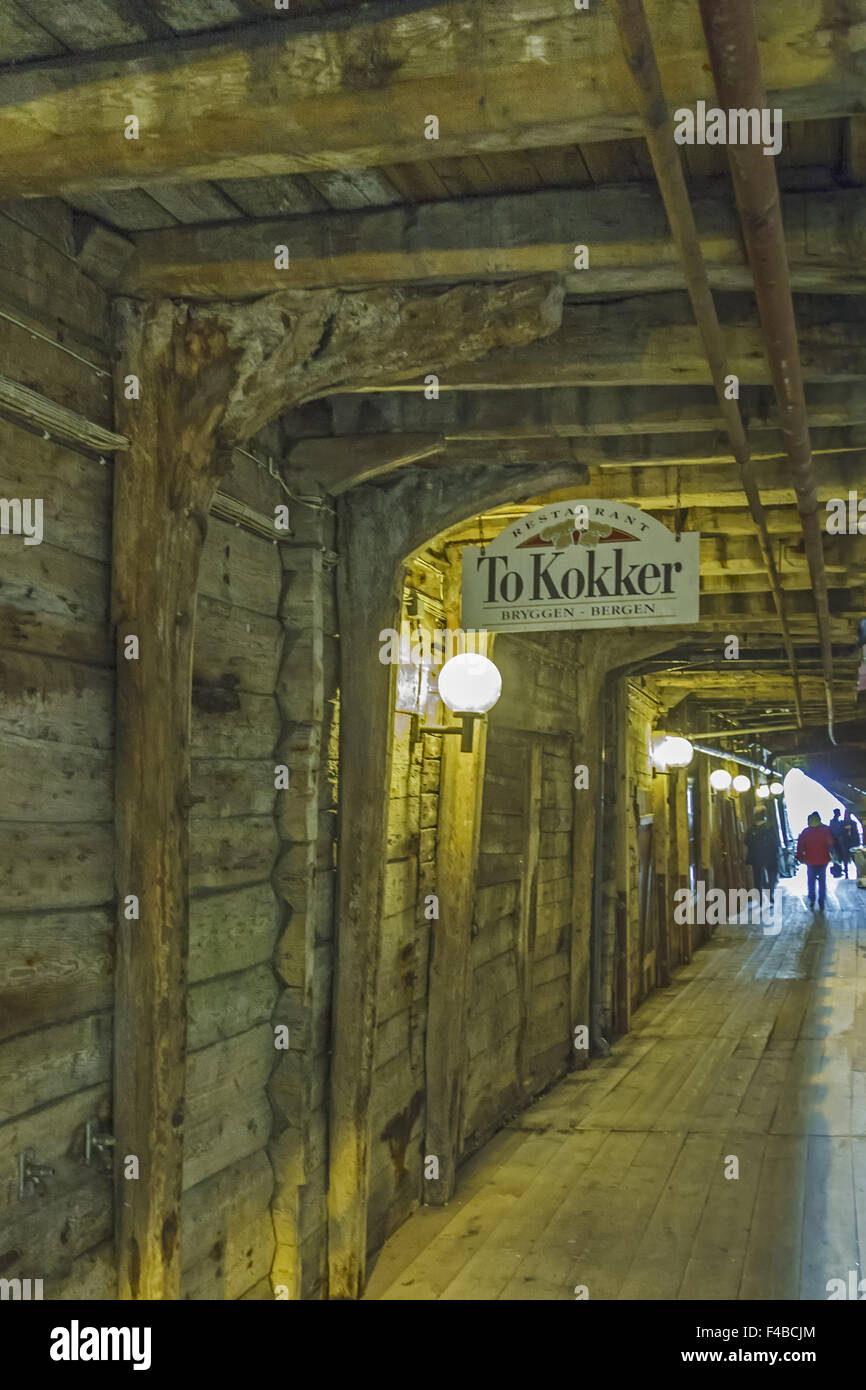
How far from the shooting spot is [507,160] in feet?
11.3

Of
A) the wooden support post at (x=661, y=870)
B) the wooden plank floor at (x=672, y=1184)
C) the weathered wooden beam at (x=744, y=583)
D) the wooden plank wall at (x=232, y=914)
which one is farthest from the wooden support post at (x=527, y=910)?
the wooden support post at (x=661, y=870)

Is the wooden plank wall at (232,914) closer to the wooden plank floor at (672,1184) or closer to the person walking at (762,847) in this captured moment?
the wooden plank floor at (672,1184)

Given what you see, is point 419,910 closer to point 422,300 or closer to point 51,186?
point 422,300

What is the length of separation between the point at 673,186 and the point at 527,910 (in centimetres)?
659

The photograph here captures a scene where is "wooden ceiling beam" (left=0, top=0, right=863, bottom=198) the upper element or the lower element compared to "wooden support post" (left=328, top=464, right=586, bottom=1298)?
upper

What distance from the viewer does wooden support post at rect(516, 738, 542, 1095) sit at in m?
8.55

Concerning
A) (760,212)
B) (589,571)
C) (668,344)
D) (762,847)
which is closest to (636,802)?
(589,571)

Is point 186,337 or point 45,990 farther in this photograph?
point 186,337

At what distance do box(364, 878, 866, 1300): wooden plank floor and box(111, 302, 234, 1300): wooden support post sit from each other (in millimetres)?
2122

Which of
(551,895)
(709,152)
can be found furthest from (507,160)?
(551,895)

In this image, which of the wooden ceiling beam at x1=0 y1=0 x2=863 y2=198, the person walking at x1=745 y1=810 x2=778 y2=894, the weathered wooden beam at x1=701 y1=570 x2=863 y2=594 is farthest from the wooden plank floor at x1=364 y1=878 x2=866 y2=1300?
the person walking at x1=745 y1=810 x2=778 y2=894

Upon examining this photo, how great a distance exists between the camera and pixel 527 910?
8.74 m

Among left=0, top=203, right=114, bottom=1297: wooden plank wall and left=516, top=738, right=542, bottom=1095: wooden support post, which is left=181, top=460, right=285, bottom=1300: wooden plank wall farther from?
left=516, top=738, right=542, bottom=1095: wooden support post

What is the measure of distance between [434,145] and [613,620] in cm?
307
